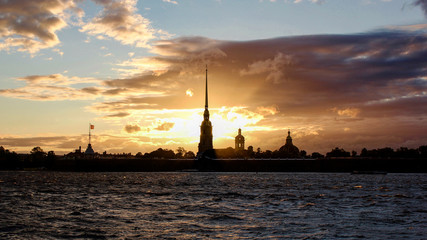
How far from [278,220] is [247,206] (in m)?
11.7

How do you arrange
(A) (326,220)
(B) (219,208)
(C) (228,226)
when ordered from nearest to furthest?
1. (C) (228,226)
2. (A) (326,220)
3. (B) (219,208)

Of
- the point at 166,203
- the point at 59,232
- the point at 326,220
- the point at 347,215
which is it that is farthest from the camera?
the point at 166,203

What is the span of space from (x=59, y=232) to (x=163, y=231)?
6.61 meters

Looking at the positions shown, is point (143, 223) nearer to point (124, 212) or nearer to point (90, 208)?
point (124, 212)

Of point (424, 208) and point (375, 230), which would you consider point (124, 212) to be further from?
point (424, 208)

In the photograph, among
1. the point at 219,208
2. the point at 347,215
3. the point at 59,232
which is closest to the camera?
the point at 59,232

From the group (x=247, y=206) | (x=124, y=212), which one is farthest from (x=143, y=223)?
(x=247, y=206)

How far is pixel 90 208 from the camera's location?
47.6m

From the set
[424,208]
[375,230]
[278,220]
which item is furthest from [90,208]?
[424,208]

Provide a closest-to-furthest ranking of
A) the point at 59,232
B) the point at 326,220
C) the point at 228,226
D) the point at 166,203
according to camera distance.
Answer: the point at 59,232
the point at 228,226
the point at 326,220
the point at 166,203

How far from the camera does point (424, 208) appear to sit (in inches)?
1922

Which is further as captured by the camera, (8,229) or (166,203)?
(166,203)

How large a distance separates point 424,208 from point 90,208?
31425mm

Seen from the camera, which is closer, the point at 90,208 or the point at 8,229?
the point at 8,229
